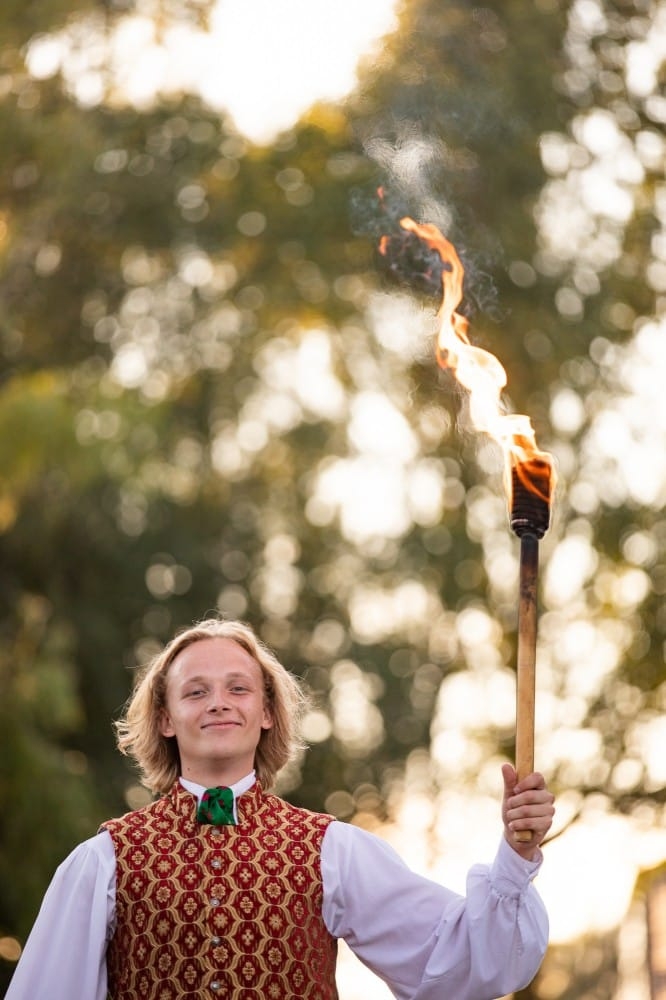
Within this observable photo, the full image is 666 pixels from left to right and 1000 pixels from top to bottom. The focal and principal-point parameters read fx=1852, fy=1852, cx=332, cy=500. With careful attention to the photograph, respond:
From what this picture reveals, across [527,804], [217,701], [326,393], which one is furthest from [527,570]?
[326,393]

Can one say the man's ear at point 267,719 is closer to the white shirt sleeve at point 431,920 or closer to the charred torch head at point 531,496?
the white shirt sleeve at point 431,920

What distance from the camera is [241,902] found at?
3797mm

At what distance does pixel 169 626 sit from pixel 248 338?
102 inches

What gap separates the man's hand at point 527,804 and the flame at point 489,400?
1.74 feet

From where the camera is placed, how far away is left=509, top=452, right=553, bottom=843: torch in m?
3.42

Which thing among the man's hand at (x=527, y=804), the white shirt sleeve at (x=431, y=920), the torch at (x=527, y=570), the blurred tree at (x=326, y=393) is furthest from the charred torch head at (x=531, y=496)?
the blurred tree at (x=326, y=393)

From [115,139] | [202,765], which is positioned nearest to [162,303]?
[115,139]

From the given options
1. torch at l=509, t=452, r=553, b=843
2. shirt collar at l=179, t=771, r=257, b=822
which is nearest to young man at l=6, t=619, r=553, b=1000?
shirt collar at l=179, t=771, r=257, b=822

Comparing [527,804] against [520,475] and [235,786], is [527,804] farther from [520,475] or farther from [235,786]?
[235,786]

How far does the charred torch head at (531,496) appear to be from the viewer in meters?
3.52

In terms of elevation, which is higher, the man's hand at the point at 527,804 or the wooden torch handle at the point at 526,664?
the wooden torch handle at the point at 526,664

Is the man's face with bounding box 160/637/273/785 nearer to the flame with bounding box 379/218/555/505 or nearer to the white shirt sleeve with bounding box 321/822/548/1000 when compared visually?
the white shirt sleeve with bounding box 321/822/548/1000

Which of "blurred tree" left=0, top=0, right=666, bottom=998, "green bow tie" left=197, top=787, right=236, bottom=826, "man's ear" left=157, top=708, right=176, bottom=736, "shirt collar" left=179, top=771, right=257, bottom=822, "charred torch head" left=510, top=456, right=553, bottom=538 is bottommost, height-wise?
"green bow tie" left=197, top=787, right=236, bottom=826

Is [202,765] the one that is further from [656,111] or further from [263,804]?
[656,111]
